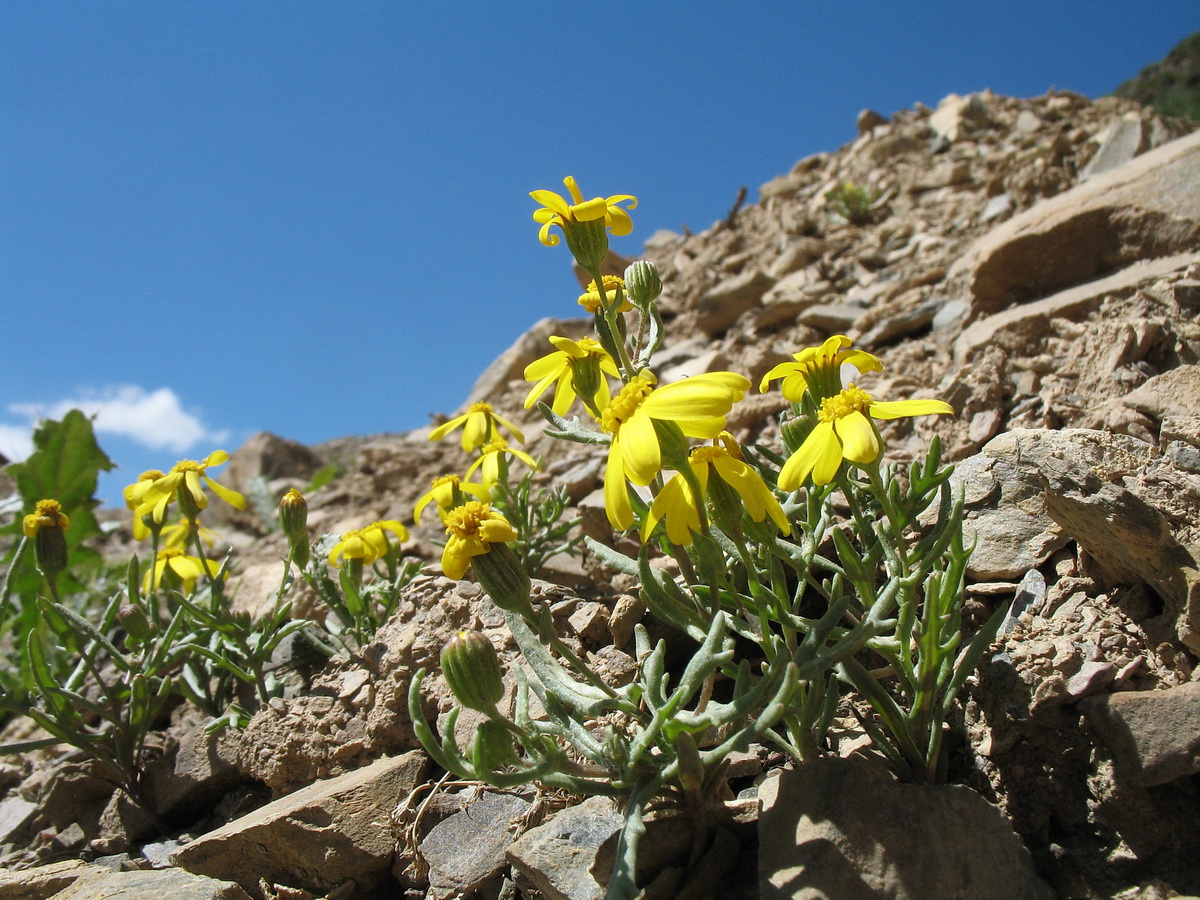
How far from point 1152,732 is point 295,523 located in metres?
2.82

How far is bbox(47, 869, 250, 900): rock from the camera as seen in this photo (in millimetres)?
1936

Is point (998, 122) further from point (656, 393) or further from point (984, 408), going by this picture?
point (656, 393)

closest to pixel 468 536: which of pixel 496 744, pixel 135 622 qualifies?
pixel 496 744

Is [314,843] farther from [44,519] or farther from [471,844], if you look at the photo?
[44,519]

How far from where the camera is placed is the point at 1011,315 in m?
3.89

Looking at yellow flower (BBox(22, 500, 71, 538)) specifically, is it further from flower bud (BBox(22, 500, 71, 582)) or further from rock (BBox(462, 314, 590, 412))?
rock (BBox(462, 314, 590, 412))

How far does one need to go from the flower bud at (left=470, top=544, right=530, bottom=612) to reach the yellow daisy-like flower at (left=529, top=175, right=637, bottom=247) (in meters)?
0.98

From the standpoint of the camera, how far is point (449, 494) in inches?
126

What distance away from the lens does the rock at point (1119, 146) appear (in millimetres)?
5797

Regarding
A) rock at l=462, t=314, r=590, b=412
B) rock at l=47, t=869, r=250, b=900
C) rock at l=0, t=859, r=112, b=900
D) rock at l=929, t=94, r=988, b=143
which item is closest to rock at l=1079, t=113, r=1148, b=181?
rock at l=929, t=94, r=988, b=143

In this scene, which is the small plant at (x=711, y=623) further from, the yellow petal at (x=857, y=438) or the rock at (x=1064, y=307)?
the rock at (x=1064, y=307)

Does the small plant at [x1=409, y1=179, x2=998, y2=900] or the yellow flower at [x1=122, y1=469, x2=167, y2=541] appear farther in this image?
the yellow flower at [x1=122, y1=469, x2=167, y2=541]

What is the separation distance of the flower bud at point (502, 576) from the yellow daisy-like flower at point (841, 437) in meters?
0.65

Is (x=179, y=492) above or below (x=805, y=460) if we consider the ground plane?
above
